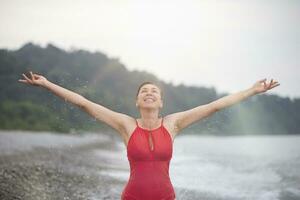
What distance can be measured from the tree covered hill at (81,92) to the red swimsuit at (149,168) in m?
16.9

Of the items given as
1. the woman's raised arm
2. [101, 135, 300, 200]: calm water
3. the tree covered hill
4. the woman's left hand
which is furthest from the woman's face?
the tree covered hill

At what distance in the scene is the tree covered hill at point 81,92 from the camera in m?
21.7

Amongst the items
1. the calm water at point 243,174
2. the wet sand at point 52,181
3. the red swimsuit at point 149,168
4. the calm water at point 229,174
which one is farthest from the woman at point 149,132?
the calm water at point 243,174

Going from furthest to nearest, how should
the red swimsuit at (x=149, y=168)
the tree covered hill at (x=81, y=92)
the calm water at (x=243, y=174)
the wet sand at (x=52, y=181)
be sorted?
the tree covered hill at (x=81, y=92)
the calm water at (x=243, y=174)
the wet sand at (x=52, y=181)
the red swimsuit at (x=149, y=168)

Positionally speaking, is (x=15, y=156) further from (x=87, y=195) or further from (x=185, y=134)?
(x=185, y=134)

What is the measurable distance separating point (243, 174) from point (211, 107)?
1008 centimetres

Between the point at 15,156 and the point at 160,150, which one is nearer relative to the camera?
the point at 160,150

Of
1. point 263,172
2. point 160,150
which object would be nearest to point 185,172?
point 263,172

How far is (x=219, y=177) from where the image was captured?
12000 mm

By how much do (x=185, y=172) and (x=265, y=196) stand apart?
3280mm

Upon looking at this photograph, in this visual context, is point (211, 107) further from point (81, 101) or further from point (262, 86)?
point (81, 101)

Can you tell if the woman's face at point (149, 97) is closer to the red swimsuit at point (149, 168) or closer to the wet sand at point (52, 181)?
the red swimsuit at point (149, 168)

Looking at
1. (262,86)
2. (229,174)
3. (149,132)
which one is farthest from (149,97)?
(229,174)

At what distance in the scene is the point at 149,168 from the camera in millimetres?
3051
